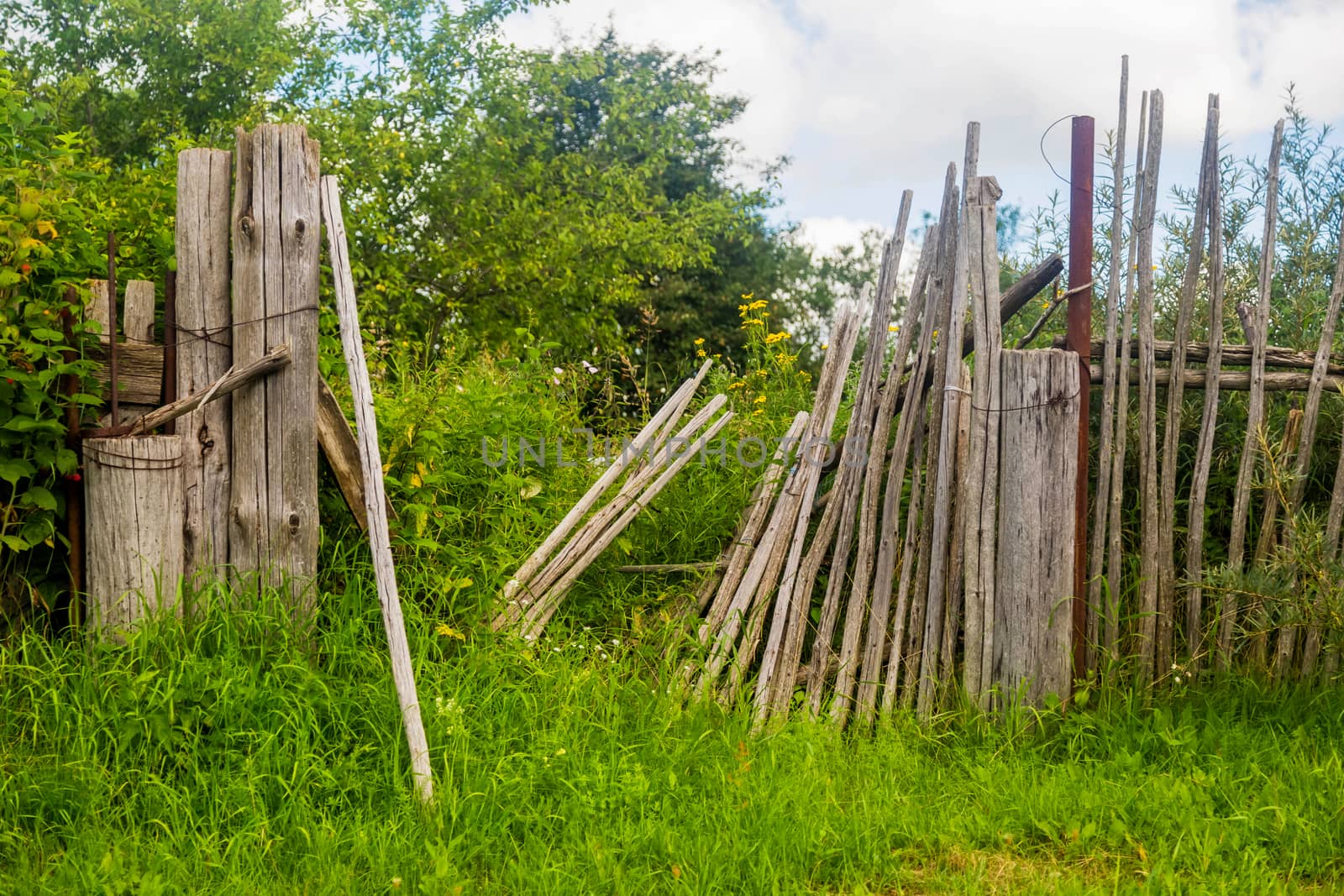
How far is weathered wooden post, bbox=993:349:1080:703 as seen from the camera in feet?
12.5

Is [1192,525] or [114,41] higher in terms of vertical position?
A: [114,41]

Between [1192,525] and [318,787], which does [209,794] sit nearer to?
[318,787]

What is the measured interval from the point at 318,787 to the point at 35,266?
1986 mm

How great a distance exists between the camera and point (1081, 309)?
3844mm

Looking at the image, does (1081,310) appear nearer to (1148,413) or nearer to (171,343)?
(1148,413)

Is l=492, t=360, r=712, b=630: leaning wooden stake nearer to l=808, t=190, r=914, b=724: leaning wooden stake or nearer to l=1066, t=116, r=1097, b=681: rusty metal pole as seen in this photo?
l=808, t=190, r=914, b=724: leaning wooden stake

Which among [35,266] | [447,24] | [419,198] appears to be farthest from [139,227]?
[447,24]

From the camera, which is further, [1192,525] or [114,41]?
[114,41]

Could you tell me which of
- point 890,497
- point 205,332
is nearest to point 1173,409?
point 890,497

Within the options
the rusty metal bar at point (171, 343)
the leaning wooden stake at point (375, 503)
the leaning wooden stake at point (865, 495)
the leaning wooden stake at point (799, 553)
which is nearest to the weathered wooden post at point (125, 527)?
the rusty metal bar at point (171, 343)

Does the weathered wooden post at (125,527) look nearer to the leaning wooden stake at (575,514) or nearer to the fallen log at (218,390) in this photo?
the fallen log at (218,390)

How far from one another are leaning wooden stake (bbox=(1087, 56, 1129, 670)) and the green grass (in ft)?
1.17

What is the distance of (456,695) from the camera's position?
11.3 feet

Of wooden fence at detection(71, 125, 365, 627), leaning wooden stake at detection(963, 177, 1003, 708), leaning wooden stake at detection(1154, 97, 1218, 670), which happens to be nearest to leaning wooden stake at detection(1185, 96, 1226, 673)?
leaning wooden stake at detection(1154, 97, 1218, 670)
